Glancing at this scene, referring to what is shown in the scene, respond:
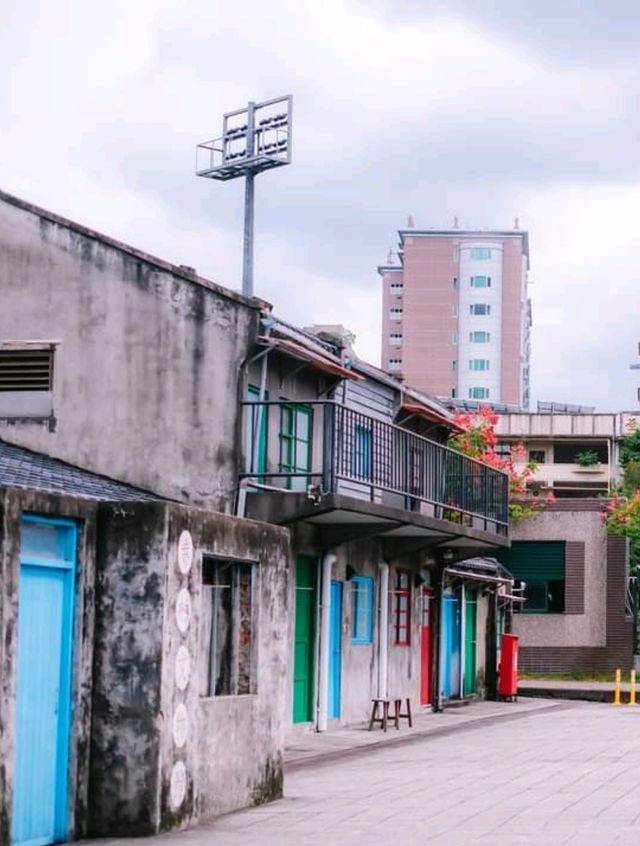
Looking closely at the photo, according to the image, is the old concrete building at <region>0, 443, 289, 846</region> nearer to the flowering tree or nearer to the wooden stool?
the wooden stool

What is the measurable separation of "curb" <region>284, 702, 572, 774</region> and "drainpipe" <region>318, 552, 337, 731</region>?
1046 millimetres

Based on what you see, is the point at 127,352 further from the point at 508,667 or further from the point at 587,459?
the point at 587,459

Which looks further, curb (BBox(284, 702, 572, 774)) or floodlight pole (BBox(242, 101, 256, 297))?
floodlight pole (BBox(242, 101, 256, 297))

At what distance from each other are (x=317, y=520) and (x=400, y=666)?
256 inches

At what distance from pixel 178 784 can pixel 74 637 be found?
1465 mm

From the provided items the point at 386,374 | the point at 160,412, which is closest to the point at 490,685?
the point at 386,374

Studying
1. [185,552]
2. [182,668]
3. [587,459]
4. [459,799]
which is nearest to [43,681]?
[182,668]

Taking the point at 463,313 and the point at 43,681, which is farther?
the point at 463,313

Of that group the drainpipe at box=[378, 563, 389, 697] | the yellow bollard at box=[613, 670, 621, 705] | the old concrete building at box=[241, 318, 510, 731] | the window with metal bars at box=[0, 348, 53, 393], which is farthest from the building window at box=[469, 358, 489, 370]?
the window with metal bars at box=[0, 348, 53, 393]

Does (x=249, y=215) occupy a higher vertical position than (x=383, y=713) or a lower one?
higher

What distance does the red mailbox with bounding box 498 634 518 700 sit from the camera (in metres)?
35.9

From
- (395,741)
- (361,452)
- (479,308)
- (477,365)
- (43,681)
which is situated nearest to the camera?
(43,681)

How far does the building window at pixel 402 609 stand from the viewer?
1184 inches

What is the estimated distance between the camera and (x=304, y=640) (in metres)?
24.9
